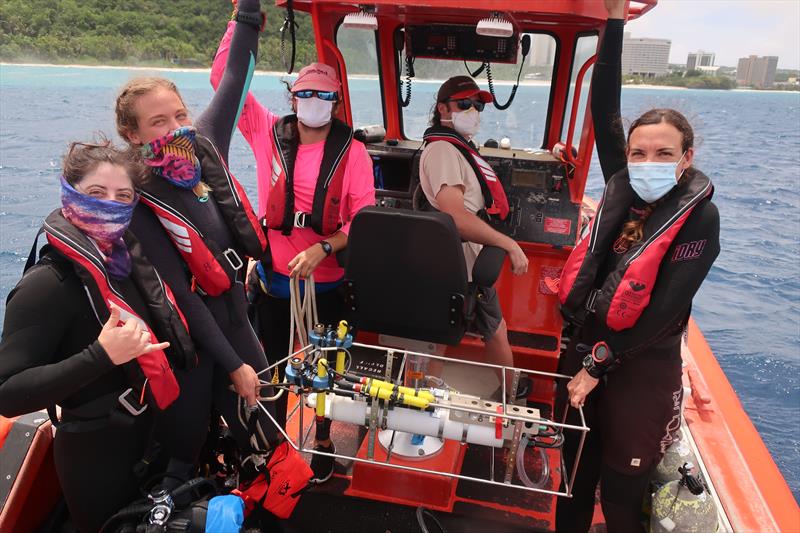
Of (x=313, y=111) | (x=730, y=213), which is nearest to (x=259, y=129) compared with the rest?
(x=313, y=111)

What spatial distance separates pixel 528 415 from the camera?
1.59 meters

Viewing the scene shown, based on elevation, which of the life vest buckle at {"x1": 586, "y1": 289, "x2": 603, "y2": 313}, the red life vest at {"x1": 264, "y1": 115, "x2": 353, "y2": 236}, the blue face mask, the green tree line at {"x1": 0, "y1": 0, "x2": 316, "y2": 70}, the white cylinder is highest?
the green tree line at {"x1": 0, "y1": 0, "x2": 316, "y2": 70}

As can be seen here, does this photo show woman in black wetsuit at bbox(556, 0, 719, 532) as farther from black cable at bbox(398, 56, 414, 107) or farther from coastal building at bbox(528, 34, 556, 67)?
black cable at bbox(398, 56, 414, 107)

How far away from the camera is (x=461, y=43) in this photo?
339 centimetres

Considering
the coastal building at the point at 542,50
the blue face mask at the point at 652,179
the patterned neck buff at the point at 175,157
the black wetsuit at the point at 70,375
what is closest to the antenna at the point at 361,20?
the coastal building at the point at 542,50

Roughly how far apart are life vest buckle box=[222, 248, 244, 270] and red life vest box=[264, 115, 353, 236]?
1.79ft

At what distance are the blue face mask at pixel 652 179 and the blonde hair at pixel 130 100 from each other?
5.03ft

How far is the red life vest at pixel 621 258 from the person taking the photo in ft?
5.77

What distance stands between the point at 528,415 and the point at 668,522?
888 mm

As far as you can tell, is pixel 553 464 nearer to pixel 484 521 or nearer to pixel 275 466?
pixel 484 521

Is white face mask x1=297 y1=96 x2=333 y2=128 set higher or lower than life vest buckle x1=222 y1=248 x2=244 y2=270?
higher

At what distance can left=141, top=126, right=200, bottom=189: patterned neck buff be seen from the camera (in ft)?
5.90

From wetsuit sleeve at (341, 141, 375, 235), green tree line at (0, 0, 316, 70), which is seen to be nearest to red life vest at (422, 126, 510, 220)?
wetsuit sleeve at (341, 141, 375, 235)

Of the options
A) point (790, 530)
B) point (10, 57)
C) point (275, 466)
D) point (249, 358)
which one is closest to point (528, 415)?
point (275, 466)
